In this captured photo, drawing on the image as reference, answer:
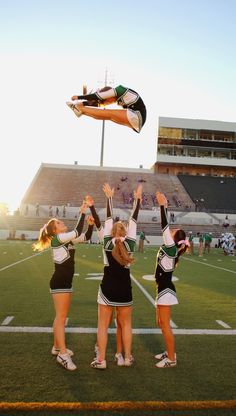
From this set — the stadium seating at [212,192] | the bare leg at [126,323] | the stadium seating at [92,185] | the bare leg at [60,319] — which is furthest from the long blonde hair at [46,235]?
the stadium seating at [212,192]

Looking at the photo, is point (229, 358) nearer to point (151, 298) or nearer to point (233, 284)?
point (151, 298)

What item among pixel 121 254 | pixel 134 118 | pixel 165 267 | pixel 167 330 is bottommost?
pixel 167 330

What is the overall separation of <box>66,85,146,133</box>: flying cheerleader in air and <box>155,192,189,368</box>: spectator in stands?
2.97ft

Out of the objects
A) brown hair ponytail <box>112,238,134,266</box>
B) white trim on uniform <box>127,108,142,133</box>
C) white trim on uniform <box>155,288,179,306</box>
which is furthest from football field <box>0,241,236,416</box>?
white trim on uniform <box>127,108,142,133</box>

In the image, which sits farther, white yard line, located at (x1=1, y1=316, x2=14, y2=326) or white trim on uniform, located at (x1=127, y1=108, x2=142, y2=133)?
white yard line, located at (x1=1, y1=316, x2=14, y2=326)

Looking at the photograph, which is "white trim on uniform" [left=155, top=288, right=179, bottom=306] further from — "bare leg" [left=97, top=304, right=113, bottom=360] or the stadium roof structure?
the stadium roof structure

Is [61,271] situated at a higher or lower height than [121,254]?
lower

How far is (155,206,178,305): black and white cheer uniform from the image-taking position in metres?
4.80

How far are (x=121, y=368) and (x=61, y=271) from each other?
50.5 inches

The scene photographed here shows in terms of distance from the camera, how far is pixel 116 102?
14.2 feet

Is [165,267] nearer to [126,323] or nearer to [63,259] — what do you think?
[126,323]

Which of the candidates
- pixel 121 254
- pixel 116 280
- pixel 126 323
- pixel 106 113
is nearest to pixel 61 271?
pixel 116 280

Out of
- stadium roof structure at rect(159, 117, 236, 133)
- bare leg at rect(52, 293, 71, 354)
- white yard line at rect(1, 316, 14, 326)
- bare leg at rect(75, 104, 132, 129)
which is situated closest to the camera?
bare leg at rect(75, 104, 132, 129)

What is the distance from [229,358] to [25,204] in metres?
40.2
